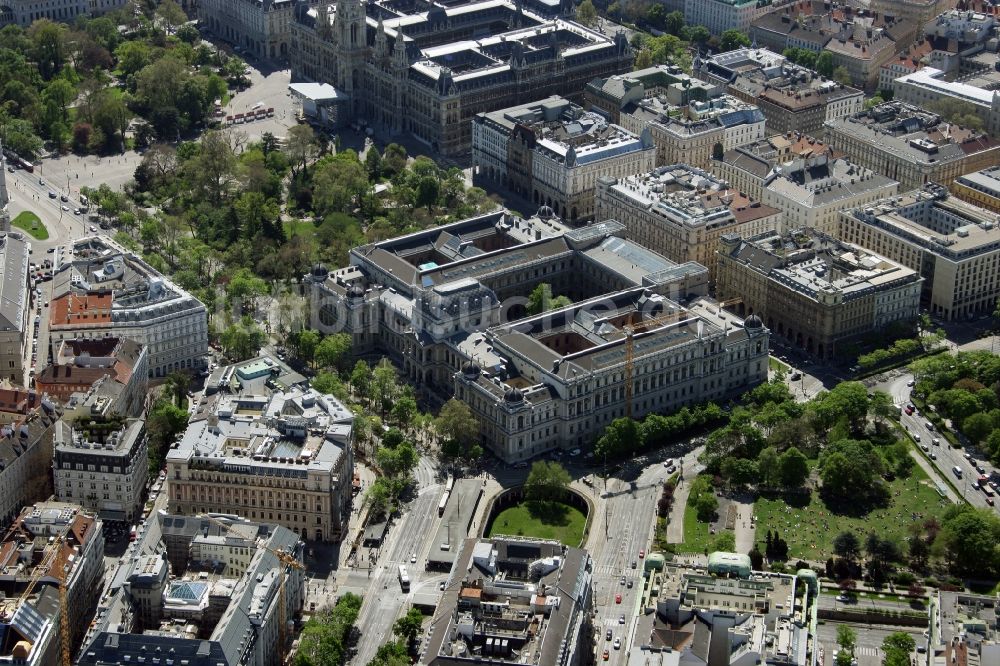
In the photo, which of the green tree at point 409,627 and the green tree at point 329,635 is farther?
the green tree at point 409,627

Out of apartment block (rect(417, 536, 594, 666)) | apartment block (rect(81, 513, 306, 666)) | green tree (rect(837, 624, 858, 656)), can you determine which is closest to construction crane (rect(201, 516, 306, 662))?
apartment block (rect(81, 513, 306, 666))

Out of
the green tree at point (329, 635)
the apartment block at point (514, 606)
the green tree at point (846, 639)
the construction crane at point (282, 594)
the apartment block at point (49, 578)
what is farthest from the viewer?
the green tree at point (846, 639)

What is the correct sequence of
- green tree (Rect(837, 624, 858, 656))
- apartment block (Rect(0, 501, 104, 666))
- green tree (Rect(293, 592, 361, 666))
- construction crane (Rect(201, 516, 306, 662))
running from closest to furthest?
apartment block (Rect(0, 501, 104, 666)) < green tree (Rect(293, 592, 361, 666)) < construction crane (Rect(201, 516, 306, 662)) < green tree (Rect(837, 624, 858, 656))

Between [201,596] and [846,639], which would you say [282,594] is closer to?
[201,596]

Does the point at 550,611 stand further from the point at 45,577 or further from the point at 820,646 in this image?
the point at 45,577

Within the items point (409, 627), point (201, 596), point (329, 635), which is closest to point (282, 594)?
point (329, 635)

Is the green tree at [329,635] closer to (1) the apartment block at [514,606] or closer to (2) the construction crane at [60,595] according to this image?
(1) the apartment block at [514,606]

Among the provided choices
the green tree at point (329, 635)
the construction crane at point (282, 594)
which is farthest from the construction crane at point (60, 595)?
the green tree at point (329, 635)

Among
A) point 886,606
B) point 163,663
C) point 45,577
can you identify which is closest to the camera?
point 163,663

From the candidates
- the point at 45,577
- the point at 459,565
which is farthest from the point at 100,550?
the point at 459,565

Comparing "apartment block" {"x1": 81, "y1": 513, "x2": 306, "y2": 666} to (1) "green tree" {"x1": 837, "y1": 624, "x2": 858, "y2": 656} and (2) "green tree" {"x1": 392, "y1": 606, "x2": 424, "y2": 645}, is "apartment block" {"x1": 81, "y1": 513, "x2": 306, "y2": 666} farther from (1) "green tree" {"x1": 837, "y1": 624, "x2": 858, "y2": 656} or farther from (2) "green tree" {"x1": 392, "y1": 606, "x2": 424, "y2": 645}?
(1) "green tree" {"x1": 837, "y1": 624, "x2": 858, "y2": 656}

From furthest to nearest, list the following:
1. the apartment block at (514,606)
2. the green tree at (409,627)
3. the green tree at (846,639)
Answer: the green tree at (409,627) → the green tree at (846,639) → the apartment block at (514,606)
